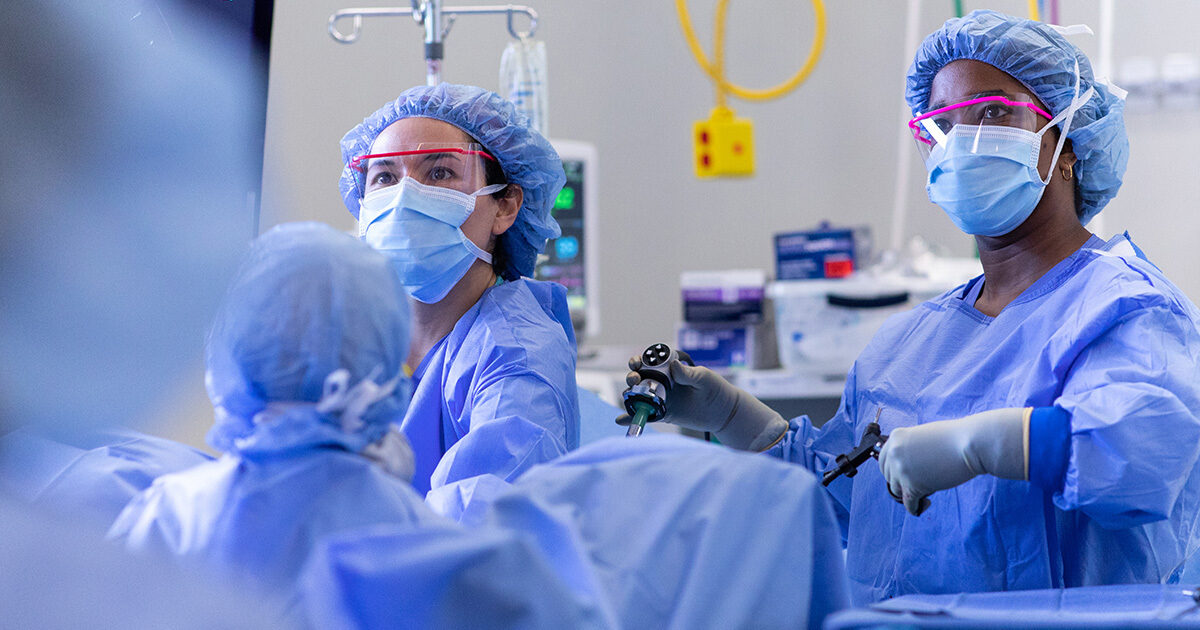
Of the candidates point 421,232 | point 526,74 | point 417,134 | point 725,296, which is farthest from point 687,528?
point 725,296

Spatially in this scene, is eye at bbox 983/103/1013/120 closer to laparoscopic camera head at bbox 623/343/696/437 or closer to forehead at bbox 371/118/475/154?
laparoscopic camera head at bbox 623/343/696/437

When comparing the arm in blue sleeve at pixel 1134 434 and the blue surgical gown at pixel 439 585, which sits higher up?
the arm in blue sleeve at pixel 1134 434

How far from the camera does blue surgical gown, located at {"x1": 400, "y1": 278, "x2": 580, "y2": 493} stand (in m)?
1.17

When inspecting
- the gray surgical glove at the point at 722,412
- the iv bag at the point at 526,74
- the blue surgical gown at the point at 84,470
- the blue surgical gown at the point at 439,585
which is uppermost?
the iv bag at the point at 526,74

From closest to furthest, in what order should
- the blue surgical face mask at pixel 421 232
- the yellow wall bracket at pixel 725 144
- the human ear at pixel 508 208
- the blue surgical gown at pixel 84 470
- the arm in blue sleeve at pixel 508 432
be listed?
1. the blue surgical gown at pixel 84 470
2. the arm in blue sleeve at pixel 508 432
3. the blue surgical face mask at pixel 421 232
4. the human ear at pixel 508 208
5. the yellow wall bracket at pixel 725 144

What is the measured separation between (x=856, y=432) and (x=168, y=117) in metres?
1.01

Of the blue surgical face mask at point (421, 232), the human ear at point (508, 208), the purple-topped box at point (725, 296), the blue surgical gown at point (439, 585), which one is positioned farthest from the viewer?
the purple-topped box at point (725, 296)

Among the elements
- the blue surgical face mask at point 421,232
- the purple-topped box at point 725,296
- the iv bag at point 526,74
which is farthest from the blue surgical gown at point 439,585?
the purple-topped box at point 725,296

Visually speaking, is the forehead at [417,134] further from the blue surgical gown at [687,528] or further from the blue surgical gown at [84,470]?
the blue surgical gown at [687,528]

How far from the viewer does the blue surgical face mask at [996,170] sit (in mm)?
1344

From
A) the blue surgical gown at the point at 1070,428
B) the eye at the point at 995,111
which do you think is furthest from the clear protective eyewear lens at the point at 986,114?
the blue surgical gown at the point at 1070,428

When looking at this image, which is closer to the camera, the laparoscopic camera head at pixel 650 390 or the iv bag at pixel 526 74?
the laparoscopic camera head at pixel 650 390

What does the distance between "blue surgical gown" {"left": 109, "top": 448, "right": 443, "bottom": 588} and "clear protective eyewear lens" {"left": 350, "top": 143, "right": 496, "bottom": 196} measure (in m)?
0.69

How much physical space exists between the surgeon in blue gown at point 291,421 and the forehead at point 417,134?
634 mm
